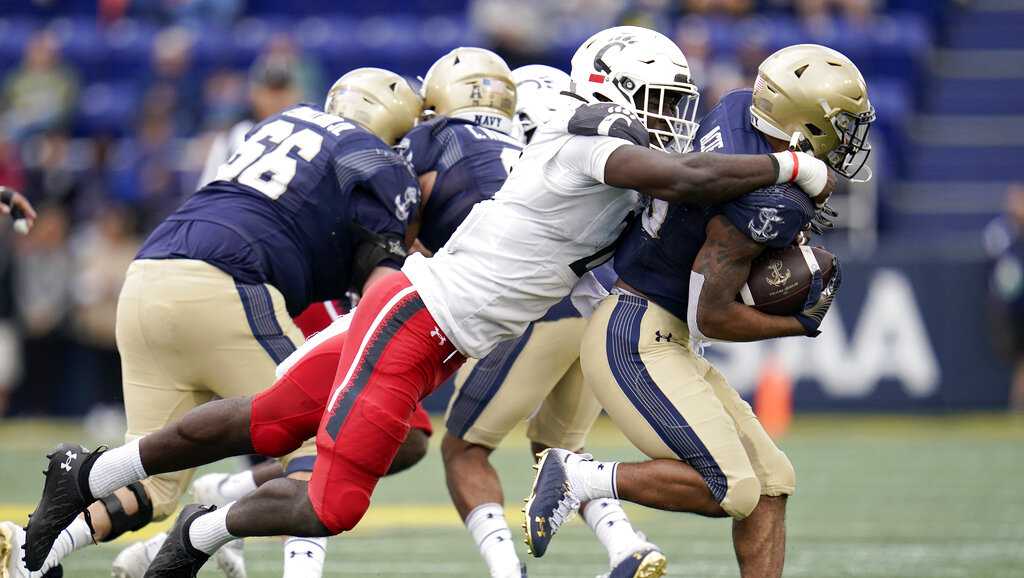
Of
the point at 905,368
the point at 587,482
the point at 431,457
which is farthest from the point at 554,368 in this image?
the point at 905,368

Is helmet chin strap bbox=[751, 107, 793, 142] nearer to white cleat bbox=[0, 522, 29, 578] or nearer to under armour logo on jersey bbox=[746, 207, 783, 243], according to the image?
under armour logo on jersey bbox=[746, 207, 783, 243]

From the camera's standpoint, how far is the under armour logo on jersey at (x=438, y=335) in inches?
177

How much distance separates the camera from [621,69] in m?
4.64

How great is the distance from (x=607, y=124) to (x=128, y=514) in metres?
2.10

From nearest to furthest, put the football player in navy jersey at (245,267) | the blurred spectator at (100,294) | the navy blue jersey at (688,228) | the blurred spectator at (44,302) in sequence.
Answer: the navy blue jersey at (688,228), the football player in navy jersey at (245,267), the blurred spectator at (100,294), the blurred spectator at (44,302)

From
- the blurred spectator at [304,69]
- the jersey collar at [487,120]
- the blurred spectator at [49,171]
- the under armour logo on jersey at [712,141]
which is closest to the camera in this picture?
the under armour logo on jersey at [712,141]

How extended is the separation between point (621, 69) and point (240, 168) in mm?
1327

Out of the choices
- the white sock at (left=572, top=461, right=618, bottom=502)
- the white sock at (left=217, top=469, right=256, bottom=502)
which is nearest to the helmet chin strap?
the white sock at (left=572, top=461, right=618, bottom=502)

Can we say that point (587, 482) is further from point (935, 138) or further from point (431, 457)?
point (935, 138)

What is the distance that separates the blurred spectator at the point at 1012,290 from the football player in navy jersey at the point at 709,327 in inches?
295

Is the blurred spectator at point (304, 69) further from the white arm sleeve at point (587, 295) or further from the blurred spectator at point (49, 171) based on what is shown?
the white arm sleeve at point (587, 295)

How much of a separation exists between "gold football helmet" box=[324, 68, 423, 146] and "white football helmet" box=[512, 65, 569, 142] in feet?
1.64

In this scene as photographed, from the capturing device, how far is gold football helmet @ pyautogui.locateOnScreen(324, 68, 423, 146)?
5.51 m

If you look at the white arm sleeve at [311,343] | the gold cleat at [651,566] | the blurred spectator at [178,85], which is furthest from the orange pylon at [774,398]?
the white arm sleeve at [311,343]
